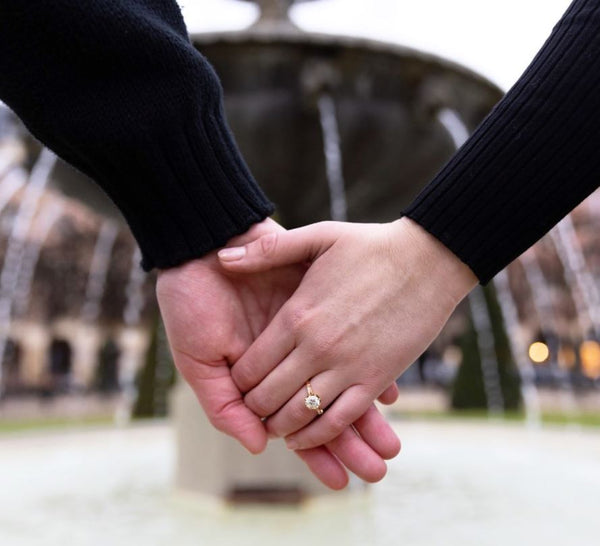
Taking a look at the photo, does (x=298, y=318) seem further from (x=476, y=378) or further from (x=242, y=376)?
(x=476, y=378)

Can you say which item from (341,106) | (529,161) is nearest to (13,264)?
(341,106)

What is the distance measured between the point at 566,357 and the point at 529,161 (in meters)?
43.2

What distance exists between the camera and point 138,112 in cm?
171

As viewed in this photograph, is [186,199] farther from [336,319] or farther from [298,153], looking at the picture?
[298,153]

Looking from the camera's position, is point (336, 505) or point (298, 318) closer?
point (298, 318)

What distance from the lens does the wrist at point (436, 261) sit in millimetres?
1723

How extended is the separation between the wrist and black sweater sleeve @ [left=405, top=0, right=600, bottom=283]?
0.11 feet

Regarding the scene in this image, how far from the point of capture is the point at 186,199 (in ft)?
6.00

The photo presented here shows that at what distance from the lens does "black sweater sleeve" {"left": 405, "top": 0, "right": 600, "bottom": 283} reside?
158 cm

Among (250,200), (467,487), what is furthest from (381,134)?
(250,200)

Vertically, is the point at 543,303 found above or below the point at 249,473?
below

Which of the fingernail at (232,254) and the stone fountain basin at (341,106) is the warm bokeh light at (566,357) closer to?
the stone fountain basin at (341,106)

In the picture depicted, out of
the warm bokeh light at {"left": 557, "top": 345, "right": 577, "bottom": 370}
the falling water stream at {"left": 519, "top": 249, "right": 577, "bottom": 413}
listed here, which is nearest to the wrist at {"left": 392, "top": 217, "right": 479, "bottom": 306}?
the falling water stream at {"left": 519, "top": 249, "right": 577, "bottom": 413}

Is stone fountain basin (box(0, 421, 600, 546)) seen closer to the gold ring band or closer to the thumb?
the gold ring band
